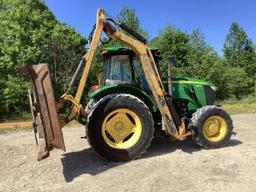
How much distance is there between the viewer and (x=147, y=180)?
496cm

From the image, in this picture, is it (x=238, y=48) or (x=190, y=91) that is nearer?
(x=190, y=91)

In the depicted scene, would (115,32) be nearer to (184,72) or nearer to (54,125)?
(54,125)

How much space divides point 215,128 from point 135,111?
2.00 metres

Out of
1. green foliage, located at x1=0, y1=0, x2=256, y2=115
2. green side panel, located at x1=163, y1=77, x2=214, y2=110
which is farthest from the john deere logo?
green foliage, located at x1=0, y1=0, x2=256, y2=115

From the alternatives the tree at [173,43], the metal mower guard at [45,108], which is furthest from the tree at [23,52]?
the tree at [173,43]

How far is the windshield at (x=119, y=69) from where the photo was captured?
22.9 ft

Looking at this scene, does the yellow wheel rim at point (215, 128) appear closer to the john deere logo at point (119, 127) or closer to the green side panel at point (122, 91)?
the green side panel at point (122, 91)

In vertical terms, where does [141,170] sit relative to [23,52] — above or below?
below

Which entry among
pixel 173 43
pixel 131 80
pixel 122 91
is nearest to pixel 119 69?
pixel 131 80

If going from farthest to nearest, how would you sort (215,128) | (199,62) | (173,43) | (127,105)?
(173,43) < (199,62) < (215,128) < (127,105)

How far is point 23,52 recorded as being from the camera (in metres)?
19.8

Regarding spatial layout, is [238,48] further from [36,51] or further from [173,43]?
[36,51]

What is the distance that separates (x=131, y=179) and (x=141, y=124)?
1.45 metres

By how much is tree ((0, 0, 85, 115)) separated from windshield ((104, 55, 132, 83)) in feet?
40.8
